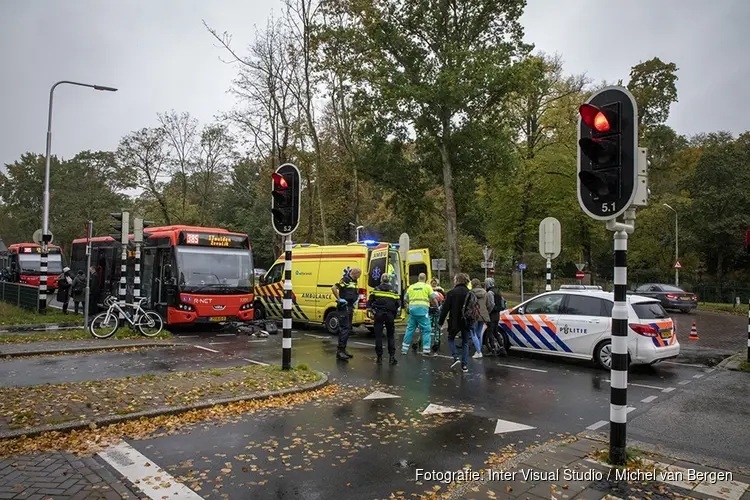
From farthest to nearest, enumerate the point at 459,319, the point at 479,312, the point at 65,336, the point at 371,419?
the point at 65,336 < the point at 479,312 < the point at 459,319 < the point at 371,419

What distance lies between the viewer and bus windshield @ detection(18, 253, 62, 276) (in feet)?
106

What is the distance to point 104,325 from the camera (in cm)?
1358

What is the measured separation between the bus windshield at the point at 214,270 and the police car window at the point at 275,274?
1.61 meters

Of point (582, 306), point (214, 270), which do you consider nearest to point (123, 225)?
point (214, 270)

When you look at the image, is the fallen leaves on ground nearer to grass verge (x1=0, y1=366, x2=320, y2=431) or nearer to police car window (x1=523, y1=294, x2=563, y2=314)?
grass verge (x1=0, y1=366, x2=320, y2=431)

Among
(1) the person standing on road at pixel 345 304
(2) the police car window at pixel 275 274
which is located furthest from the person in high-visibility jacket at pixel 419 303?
(2) the police car window at pixel 275 274

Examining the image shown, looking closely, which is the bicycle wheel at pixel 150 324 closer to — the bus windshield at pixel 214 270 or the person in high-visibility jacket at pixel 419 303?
the bus windshield at pixel 214 270

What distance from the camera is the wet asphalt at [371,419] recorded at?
4.79 m

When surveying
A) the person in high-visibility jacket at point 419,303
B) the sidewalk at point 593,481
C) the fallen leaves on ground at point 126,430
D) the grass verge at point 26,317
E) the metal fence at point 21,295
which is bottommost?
A: the grass verge at point 26,317

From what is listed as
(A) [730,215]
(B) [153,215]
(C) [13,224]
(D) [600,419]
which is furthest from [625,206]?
(C) [13,224]

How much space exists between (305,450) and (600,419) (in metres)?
4.08

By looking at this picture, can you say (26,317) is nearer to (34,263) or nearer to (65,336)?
(65,336)

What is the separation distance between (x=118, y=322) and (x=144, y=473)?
10264 mm

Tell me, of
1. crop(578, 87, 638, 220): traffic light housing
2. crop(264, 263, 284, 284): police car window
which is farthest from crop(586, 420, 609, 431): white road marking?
crop(264, 263, 284, 284): police car window
